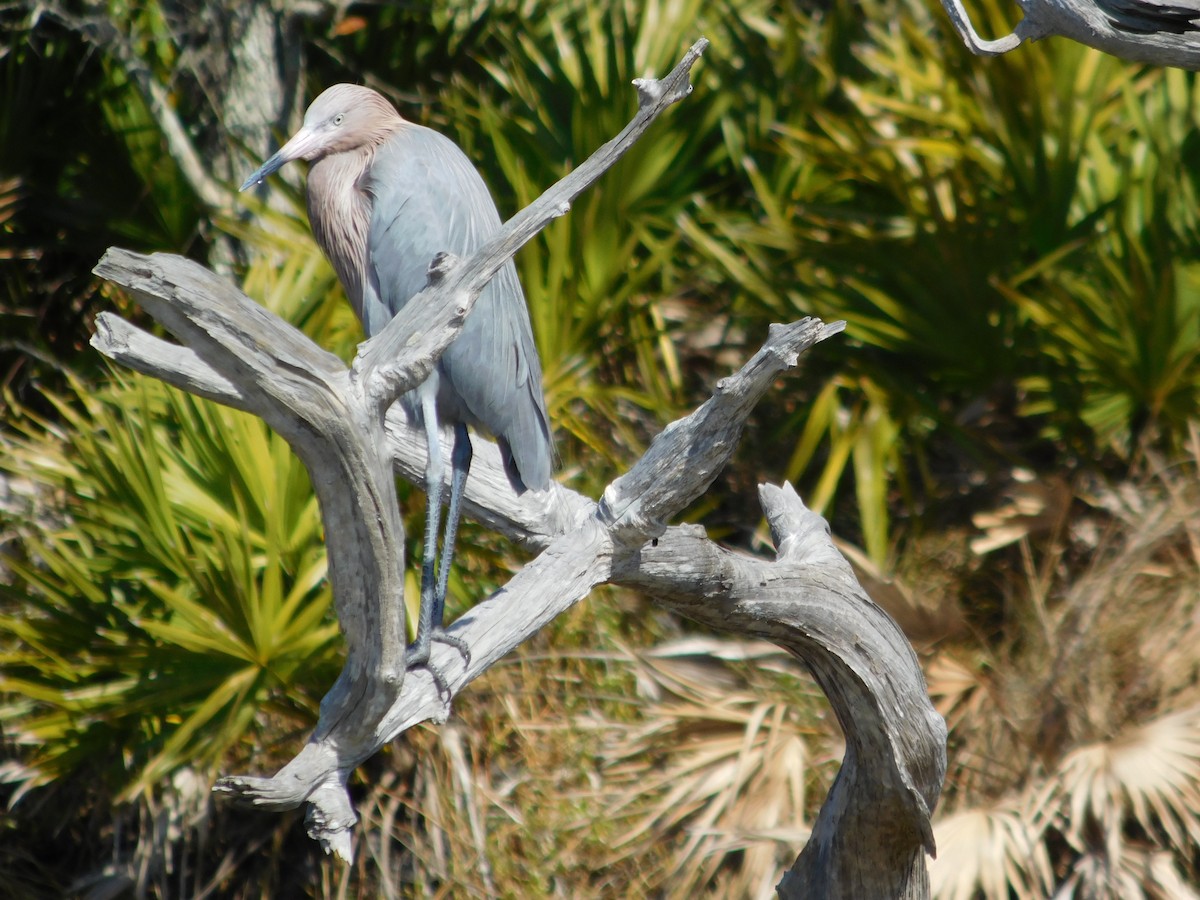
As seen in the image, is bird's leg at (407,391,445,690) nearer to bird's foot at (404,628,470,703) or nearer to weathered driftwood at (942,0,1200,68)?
bird's foot at (404,628,470,703)

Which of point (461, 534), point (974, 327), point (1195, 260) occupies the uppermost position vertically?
point (1195, 260)

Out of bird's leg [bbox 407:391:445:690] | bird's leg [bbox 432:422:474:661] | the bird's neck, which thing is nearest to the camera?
bird's leg [bbox 407:391:445:690]

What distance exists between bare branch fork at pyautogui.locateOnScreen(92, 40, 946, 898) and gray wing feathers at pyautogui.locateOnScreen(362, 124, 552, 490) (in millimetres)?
135

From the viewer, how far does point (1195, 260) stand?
365cm

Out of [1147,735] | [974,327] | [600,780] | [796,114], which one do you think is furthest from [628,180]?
[1147,735]

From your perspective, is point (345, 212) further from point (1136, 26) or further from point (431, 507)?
point (1136, 26)

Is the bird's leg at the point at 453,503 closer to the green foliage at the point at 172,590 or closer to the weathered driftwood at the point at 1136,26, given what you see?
the green foliage at the point at 172,590

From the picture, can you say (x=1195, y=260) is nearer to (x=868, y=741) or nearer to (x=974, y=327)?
(x=974, y=327)

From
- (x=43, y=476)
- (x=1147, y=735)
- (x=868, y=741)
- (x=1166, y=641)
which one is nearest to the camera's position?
(x=868, y=741)

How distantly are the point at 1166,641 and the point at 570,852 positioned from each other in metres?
1.88

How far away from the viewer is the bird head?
107 inches

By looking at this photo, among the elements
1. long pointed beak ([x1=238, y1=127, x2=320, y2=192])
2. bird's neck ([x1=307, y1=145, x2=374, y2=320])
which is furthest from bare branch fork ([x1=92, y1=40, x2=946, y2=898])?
long pointed beak ([x1=238, y1=127, x2=320, y2=192])

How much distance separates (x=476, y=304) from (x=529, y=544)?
0.50 m

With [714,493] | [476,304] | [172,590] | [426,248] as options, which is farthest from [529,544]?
[714,493]
